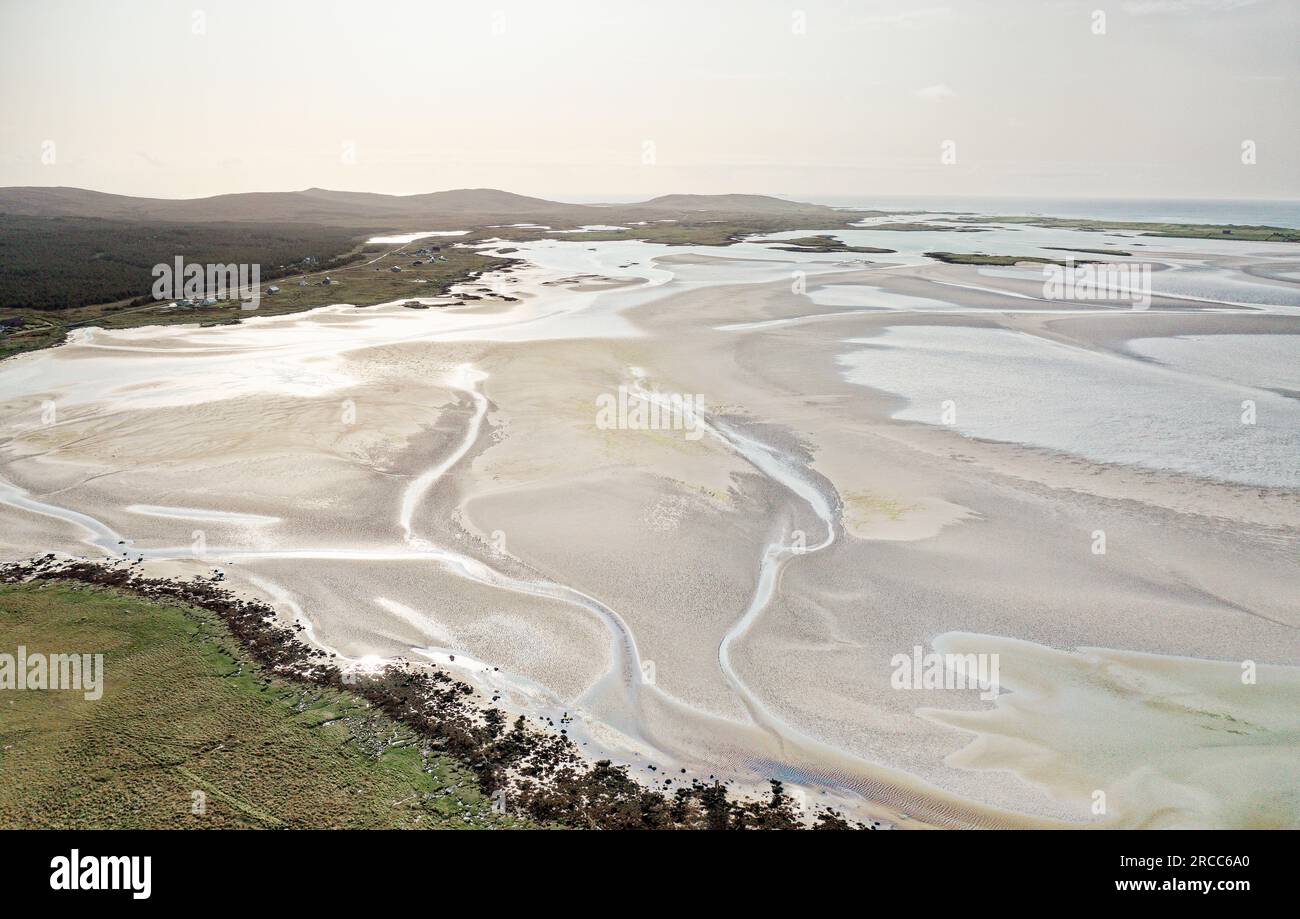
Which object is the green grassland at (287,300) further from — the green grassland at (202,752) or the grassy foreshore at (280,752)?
the grassy foreshore at (280,752)

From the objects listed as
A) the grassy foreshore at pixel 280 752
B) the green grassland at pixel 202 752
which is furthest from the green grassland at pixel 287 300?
the grassy foreshore at pixel 280 752

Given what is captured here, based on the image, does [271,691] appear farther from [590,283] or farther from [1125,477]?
[590,283]

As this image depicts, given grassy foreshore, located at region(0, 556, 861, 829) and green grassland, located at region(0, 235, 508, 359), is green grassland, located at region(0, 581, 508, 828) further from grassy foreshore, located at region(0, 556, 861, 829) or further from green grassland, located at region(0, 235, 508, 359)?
green grassland, located at region(0, 235, 508, 359)

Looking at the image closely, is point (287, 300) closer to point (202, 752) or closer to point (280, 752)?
point (202, 752)

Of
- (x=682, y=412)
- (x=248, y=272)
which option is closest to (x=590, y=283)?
(x=248, y=272)

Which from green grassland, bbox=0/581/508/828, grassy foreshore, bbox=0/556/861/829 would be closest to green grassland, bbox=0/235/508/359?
green grassland, bbox=0/581/508/828

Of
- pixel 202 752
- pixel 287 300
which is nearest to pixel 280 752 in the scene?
pixel 202 752

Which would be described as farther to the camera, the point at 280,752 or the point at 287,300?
the point at 287,300
